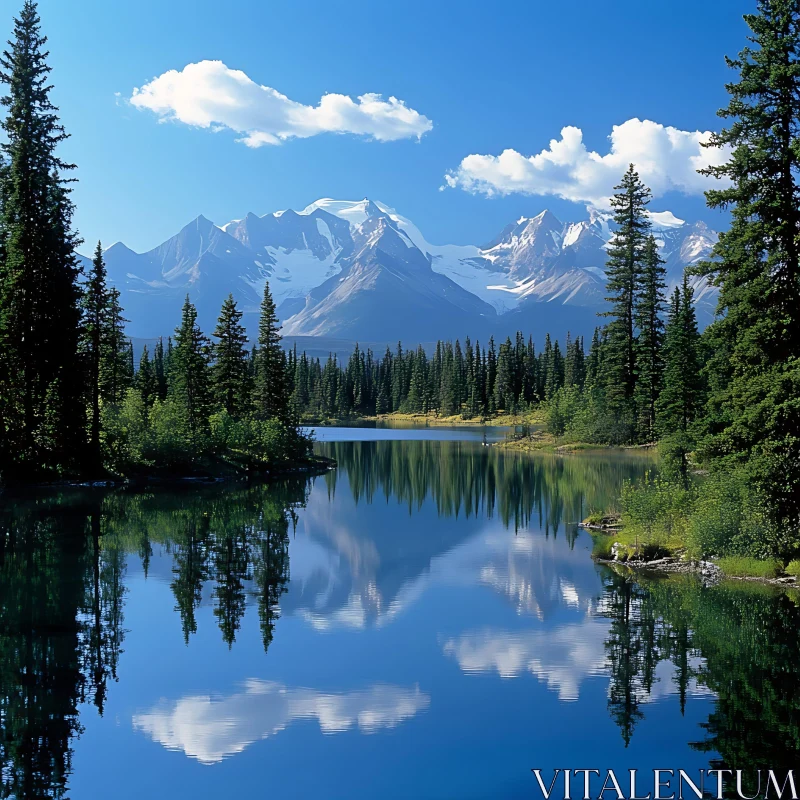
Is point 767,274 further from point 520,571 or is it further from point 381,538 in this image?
point 381,538

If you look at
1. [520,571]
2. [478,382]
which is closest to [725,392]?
[520,571]

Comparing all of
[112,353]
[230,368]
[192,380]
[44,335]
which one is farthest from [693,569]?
[112,353]

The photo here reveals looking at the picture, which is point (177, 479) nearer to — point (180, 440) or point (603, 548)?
point (180, 440)

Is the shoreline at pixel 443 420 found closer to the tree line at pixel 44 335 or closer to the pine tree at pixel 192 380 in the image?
the pine tree at pixel 192 380

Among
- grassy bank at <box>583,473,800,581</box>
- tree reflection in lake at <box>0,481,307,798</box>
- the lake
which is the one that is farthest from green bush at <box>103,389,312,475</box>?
grassy bank at <box>583,473,800,581</box>

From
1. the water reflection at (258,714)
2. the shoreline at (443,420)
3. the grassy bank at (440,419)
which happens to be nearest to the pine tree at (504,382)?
A: the grassy bank at (440,419)

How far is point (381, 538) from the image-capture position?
1300 inches

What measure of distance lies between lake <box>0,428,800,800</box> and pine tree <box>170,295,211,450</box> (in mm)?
24697

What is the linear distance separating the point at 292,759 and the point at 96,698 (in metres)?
4.17

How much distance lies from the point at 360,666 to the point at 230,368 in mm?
49792

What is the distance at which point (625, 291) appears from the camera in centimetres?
7044

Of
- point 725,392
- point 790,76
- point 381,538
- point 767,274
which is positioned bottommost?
point 381,538

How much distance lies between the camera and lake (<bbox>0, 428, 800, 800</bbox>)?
39.3 ft

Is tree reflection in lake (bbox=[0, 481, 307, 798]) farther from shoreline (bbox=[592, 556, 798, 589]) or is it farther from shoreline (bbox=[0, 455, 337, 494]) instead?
shoreline (bbox=[592, 556, 798, 589])
